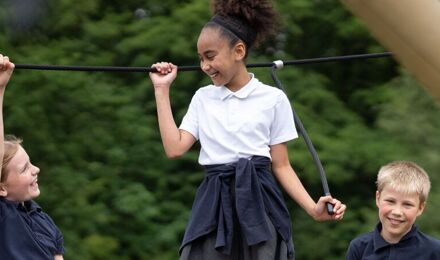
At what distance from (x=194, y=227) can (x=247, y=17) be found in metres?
0.65

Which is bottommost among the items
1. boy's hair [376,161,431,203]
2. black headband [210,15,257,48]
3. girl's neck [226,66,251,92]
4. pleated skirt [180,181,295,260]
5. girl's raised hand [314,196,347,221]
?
pleated skirt [180,181,295,260]

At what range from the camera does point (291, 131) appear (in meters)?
3.51

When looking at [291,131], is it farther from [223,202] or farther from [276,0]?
[276,0]

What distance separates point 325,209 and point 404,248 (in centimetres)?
43

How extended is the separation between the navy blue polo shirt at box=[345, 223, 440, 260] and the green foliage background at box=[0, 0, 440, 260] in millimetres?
3650

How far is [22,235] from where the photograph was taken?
11.1ft

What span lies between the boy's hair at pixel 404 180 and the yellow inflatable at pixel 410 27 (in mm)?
2313

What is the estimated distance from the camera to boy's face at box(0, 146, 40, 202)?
3.46 meters

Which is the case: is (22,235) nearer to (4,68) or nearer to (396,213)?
(4,68)

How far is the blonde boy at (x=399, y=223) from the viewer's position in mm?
3629

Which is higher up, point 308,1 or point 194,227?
point 308,1

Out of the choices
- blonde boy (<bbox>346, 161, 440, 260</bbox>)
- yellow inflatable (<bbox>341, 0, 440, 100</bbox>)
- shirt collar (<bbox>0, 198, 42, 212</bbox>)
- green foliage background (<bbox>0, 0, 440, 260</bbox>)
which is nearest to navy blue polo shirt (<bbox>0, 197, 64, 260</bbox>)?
shirt collar (<bbox>0, 198, 42, 212</bbox>)

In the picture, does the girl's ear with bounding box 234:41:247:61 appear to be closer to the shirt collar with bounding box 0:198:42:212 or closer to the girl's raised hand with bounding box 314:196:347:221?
the girl's raised hand with bounding box 314:196:347:221

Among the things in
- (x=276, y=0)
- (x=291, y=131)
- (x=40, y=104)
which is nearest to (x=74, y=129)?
(x=40, y=104)
